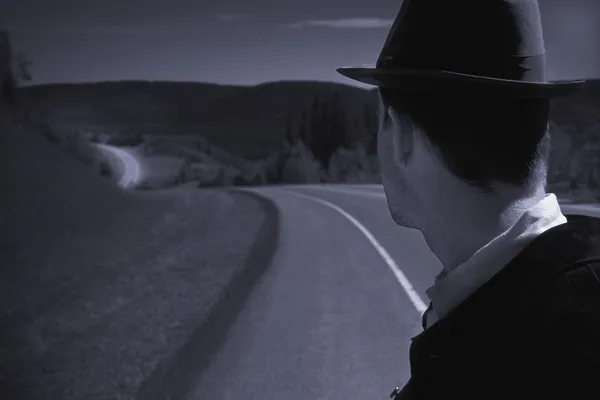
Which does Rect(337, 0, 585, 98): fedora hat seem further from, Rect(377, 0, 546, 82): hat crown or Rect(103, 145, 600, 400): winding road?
Rect(103, 145, 600, 400): winding road

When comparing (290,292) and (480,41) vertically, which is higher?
(480,41)

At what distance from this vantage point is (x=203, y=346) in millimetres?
6578

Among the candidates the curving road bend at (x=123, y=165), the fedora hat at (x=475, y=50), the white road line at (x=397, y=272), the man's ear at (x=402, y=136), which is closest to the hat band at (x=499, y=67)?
the fedora hat at (x=475, y=50)

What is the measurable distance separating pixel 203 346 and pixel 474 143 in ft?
18.3

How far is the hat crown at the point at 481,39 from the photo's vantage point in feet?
4.40

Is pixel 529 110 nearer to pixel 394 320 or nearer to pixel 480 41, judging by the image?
pixel 480 41

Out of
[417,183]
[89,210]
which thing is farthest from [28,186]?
[417,183]

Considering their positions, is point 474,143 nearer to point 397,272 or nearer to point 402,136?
point 402,136

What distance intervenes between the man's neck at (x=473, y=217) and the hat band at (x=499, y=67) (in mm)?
212

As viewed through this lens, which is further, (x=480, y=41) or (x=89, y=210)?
(x=89, y=210)

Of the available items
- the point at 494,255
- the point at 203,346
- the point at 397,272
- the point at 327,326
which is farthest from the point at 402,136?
the point at 397,272

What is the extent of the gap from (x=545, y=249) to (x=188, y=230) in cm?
1575

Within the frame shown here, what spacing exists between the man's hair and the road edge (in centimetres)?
439

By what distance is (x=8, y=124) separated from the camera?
17.7 meters
